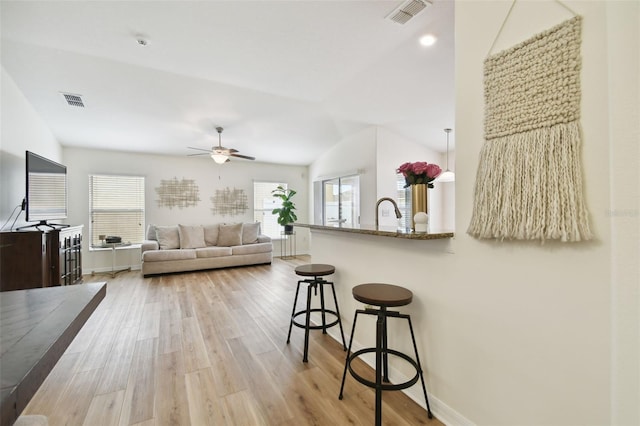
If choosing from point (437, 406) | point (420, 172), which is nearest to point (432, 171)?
point (420, 172)

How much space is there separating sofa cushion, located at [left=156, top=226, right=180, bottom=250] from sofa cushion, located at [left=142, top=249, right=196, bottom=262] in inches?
10.1

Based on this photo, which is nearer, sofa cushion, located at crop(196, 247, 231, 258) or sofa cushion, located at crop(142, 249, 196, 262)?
sofa cushion, located at crop(142, 249, 196, 262)

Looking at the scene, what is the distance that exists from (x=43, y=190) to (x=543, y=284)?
5019 millimetres

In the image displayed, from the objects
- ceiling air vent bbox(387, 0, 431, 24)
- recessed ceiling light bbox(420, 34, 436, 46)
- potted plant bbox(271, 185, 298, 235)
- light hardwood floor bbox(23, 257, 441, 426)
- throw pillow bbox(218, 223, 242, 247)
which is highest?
recessed ceiling light bbox(420, 34, 436, 46)

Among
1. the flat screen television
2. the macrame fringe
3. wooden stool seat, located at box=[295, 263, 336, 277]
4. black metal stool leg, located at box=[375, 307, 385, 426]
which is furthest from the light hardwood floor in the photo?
the flat screen television

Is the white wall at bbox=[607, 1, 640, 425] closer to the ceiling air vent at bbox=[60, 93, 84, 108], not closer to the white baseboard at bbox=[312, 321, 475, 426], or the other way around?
the white baseboard at bbox=[312, 321, 475, 426]

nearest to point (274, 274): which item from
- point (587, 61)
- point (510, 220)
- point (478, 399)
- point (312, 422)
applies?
point (312, 422)

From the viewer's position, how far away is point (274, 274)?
5.53 m

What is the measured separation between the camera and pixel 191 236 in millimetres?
6035

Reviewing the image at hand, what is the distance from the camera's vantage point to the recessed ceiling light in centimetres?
283

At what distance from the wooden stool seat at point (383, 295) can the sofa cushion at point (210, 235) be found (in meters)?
5.30

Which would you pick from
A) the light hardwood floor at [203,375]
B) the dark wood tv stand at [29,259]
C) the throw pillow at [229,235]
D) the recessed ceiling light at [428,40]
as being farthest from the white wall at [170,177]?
the recessed ceiling light at [428,40]

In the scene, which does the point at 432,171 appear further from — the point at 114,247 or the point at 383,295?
the point at 114,247

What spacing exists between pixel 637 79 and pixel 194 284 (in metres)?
5.32
